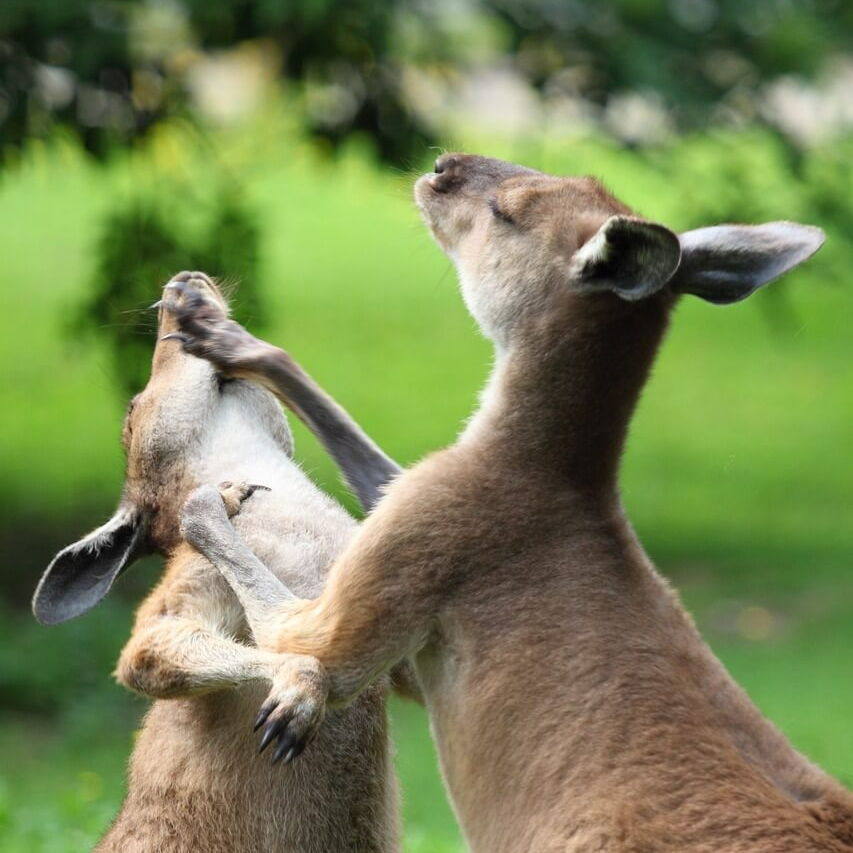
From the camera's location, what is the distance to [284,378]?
15.0 feet

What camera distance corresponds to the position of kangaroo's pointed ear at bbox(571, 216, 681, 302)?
374 centimetres

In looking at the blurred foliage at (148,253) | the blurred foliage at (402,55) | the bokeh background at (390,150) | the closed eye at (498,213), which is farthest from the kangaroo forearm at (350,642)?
the blurred foliage at (148,253)

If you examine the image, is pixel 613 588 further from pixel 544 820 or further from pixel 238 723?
pixel 238 723

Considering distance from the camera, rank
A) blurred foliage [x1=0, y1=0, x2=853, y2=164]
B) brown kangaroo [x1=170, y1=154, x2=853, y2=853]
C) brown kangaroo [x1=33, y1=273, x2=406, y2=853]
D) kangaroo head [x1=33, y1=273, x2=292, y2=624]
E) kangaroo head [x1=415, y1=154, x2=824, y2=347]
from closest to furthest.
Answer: brown kangaroo [x1=170, y1=154, x2=853, y2=853]
kangaroo head [x1=415, y1=154, x2=824, y2=347]
brown kangaroo [x1=33, y1=273, x2=406, y2=853]
kangaroo head [x1=33, y1=273, x2=292, y2=624]
blurred foliage [x1=0, y1=0, x2=853, y2=164]

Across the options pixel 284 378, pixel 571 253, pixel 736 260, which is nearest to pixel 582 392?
pixel 571 253

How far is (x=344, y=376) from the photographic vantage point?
18.0 metres

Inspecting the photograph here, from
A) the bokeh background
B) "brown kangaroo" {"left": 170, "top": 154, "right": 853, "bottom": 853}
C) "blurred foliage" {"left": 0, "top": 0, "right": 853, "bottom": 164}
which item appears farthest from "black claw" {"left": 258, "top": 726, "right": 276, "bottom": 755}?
"blurred foliage" {"left": 0, "top": 0, "right": 853, "bottom": 164}

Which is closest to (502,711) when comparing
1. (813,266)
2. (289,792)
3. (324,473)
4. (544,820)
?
(544,820)

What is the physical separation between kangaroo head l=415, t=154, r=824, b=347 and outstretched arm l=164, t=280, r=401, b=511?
1.80 feet

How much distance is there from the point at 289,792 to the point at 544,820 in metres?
0.78

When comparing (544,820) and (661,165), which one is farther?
(661,165)

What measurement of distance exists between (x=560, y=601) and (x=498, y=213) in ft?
3.34

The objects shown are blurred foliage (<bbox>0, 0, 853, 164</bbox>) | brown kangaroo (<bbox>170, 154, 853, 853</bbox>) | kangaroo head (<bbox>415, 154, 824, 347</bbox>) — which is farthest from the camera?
blurred foliage (<bbox>0, 0, 853, 164</bbox>)

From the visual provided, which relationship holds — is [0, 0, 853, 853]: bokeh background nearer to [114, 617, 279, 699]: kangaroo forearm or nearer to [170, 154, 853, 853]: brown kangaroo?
[114, 617, 279, 699]: kangaroo forearm
